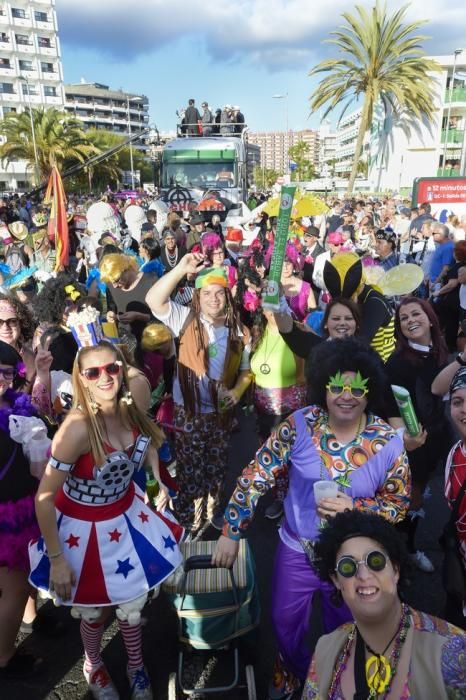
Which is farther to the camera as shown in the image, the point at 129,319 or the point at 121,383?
the point at 129,319

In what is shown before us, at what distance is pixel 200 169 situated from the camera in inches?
549

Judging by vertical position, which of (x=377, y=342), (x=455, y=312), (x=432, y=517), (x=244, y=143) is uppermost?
(x=244, y=143)

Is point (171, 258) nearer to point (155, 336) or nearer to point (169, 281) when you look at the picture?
point (155, 336)

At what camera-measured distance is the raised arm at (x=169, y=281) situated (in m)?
2.94

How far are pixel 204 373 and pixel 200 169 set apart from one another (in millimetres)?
11953

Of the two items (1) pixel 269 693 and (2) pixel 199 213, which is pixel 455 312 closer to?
(1) pixel 269 693

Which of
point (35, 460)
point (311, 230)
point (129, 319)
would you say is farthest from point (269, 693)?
point (311, 230)

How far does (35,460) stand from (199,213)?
10.4 m

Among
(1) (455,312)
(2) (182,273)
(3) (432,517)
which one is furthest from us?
(1) (455,312)

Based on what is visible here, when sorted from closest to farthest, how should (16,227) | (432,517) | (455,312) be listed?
(432,517), (455,312), (16,227)

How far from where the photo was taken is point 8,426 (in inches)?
87.4

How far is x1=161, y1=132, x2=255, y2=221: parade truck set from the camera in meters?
13.6

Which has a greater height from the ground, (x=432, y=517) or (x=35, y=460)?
(x=35, y=460)

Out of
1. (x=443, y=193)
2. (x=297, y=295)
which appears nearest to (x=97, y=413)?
(x=297, y=295)
